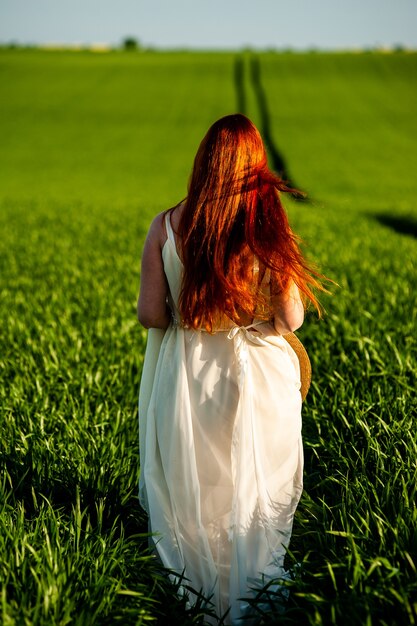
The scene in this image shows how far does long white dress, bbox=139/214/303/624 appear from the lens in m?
2.71

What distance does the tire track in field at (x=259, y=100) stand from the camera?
32.0m

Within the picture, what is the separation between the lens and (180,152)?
3516 cm

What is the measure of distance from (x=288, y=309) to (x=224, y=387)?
43 cm

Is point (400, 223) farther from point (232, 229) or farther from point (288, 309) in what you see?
point (232, 229)

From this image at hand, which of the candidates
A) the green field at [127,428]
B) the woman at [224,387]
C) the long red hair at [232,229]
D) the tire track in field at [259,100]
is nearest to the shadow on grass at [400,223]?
the green field at [127,428]

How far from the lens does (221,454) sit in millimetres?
2766

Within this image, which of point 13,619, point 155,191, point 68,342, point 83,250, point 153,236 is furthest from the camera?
point 155,191

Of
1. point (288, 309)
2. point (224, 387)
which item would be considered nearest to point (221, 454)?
point (224, 387)

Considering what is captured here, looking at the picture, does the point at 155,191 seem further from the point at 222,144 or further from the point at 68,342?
the point at 222,144

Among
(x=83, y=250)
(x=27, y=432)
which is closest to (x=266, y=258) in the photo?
(x=27, y=432)

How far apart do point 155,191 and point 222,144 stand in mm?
24769

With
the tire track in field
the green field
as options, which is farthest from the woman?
the tire track in field

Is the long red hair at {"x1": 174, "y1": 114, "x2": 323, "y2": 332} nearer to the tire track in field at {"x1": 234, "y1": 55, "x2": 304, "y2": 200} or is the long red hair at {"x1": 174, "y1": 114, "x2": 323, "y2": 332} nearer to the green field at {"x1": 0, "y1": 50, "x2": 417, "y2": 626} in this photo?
the green field at {"x1": 0, "y1": 50, "x2": 417, "y2": 626}

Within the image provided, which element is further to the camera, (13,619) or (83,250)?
(83,250)
